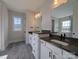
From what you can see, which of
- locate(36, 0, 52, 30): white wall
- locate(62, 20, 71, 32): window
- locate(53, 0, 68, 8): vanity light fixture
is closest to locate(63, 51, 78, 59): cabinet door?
locate(62, 20, 71, 32): window

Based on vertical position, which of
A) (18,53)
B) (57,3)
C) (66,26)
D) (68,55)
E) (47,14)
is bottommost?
(18,53)

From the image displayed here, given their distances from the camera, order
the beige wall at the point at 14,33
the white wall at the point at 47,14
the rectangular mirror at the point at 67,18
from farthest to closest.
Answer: the beige wall at the point at 14,33
the white wall at the point at 47,14
the rectangular mirror at the point at 67,18

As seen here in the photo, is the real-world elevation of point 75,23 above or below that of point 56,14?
below

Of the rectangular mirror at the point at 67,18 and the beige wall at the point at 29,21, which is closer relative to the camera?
the rectangular mirror at the point at 67,18

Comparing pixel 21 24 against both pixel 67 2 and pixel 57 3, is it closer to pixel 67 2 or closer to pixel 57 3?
pixel 57 3

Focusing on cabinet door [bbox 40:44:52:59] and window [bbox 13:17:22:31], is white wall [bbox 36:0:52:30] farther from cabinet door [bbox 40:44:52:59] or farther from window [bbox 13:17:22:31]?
window [bbox 13:17:22:31]

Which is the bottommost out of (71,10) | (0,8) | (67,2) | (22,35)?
(22,35)

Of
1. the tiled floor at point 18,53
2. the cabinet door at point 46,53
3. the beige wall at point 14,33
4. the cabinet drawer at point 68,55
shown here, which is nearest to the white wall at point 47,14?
the cabinet door at point 46,53

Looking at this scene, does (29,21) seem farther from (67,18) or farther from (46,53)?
(46,53)

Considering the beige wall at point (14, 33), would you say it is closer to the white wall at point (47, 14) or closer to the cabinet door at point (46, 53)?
the white wall at point (47, 14)

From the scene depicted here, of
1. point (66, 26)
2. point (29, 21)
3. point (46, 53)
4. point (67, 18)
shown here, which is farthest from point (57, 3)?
point (29, 21)

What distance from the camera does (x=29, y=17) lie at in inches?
212

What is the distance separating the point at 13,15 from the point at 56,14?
4.18m

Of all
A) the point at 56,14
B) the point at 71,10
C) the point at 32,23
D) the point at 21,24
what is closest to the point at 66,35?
the point at 71,10
